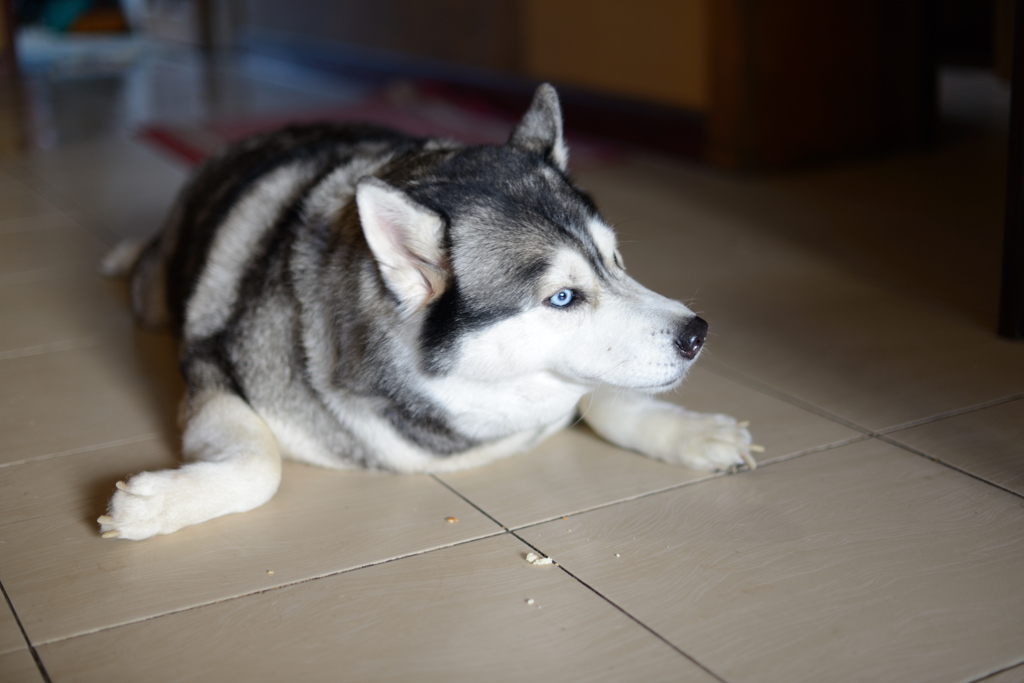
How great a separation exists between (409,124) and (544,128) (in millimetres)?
4093

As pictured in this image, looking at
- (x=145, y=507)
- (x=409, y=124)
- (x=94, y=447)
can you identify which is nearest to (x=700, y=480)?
(x=145, y=507)

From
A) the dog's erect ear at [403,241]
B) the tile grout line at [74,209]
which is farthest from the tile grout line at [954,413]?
the tile grout line at [74,209]

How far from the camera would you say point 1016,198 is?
9.09 ft

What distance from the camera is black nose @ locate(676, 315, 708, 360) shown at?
198 centimetres

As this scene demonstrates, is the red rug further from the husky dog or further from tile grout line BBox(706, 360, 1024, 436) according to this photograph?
the husky dog

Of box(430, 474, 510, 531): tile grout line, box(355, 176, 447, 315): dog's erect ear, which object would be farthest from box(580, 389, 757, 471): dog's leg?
box(355, 176, 447, 315): dog's erect ear

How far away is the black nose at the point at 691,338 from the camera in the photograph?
1.98 meters

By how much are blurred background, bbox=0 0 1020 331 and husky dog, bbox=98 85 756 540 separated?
1717 millimetres

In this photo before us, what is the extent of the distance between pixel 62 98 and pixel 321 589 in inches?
294

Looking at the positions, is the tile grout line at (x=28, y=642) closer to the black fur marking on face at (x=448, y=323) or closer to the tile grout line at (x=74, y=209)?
the black fur marking on face at (x=448, y=323)

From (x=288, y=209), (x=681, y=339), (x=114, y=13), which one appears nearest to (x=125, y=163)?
(x=288, y=209)

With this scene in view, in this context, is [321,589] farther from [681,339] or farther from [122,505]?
[681,339]

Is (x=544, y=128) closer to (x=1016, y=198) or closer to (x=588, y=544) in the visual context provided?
(x=588, y=544)

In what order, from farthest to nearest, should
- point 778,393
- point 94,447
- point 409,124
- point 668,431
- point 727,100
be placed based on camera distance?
point 409,124
point 727,100
point 778,393
point 94,447
point 668,431
